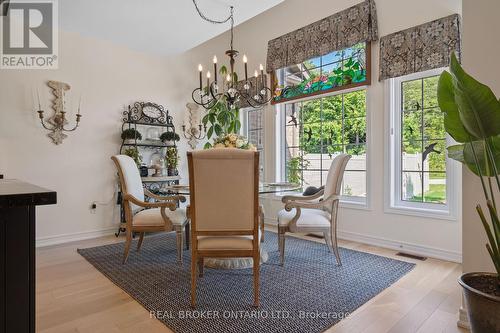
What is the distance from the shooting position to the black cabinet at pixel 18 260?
38.2 inches

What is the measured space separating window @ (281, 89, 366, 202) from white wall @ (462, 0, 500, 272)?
6.26 ft

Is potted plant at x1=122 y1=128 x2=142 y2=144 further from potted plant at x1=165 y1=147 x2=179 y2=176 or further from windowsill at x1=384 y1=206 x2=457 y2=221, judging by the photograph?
windowsill at x1=384 y1=206 x2=457 y2=221

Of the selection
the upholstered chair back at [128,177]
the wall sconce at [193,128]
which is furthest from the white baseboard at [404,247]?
the wall sconce at [193,128]

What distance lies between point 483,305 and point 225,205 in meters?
1.44

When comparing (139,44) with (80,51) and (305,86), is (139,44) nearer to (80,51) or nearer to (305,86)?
(80,51)

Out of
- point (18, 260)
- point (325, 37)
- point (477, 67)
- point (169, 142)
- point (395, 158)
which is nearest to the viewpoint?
point (18, 260)

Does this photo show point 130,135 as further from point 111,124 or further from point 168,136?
point 168,136

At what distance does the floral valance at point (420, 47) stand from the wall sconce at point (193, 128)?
9.94 feet

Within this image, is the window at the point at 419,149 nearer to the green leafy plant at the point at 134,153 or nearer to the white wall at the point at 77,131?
the green leafy plant at the point at 134,153

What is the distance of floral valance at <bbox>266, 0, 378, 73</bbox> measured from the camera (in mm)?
3352

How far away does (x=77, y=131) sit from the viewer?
3.83m

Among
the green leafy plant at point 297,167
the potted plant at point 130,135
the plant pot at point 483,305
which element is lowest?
the plant pot at point 483,305

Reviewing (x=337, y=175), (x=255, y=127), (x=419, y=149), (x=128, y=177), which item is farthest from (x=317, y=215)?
(x=255, y=127)

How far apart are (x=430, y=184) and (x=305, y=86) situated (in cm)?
207
